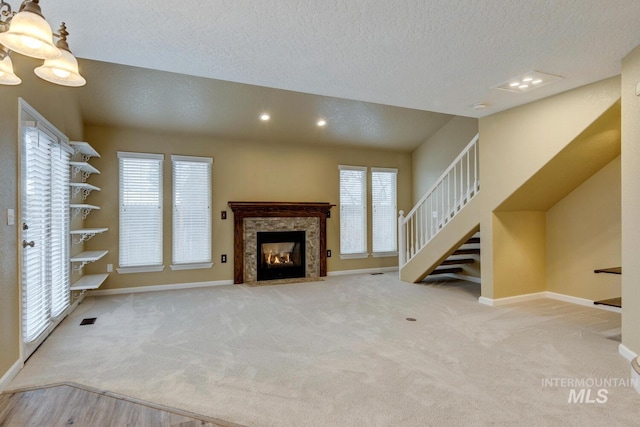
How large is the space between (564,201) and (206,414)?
16.1ft

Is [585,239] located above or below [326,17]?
below

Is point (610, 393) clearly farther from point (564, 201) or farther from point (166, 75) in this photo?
point (166, 75)

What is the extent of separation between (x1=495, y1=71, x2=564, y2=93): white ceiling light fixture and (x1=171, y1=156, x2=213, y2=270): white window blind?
444cm

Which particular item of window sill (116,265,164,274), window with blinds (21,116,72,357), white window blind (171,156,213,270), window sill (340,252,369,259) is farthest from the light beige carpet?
window sill (340,252,369,259)

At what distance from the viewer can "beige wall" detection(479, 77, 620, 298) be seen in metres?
3.41

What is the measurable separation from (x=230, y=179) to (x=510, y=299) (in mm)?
4610

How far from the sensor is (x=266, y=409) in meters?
2.16

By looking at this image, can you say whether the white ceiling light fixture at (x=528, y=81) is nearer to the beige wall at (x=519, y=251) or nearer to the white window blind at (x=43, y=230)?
the beige wall at (x=519, y=251)

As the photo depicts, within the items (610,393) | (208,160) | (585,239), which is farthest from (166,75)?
(585,239)

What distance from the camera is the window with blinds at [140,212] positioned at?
541cm

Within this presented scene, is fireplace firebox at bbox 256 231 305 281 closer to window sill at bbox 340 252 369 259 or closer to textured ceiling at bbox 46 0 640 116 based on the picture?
window sill at bbox 340 252 369 259

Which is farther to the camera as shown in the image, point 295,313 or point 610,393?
point 295,313

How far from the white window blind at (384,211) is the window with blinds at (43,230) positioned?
5.07 m

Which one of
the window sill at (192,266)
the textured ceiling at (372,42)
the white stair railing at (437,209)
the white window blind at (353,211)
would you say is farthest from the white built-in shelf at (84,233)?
the white stair railing at (437,209)
